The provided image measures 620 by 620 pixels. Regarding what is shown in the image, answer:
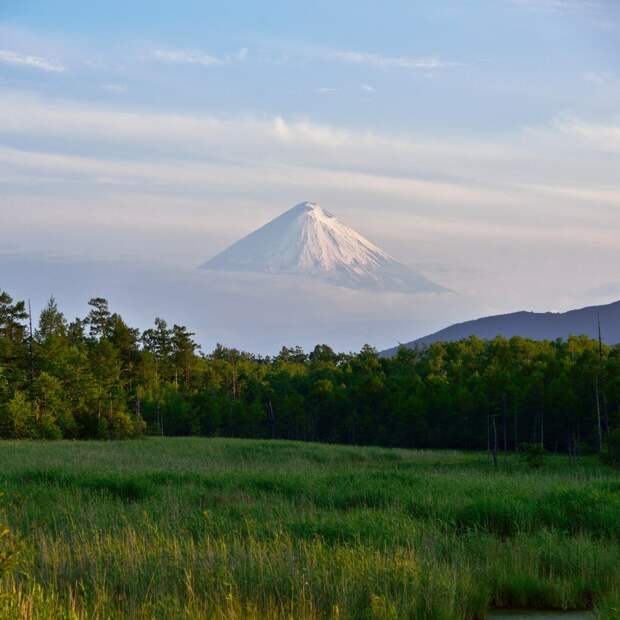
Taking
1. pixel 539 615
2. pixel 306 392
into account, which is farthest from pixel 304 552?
pixel 306 392

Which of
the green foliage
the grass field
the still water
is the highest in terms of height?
the grass field

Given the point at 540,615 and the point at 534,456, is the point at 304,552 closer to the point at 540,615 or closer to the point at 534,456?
the point at 540,615

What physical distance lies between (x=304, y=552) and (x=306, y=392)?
237 ft

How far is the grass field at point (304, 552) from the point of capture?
28.9 feet

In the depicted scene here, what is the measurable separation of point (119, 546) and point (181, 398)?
69.7 metres

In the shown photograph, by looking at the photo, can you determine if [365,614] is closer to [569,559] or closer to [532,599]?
[532,599]

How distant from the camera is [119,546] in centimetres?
1071

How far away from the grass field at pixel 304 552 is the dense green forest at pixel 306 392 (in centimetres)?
3239

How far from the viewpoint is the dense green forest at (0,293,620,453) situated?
59.2m

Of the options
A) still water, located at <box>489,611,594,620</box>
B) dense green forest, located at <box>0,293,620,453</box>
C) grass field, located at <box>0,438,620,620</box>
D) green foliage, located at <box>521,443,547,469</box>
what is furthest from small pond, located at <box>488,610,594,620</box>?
dense green forest, located at <box>0,293,620,453</box>

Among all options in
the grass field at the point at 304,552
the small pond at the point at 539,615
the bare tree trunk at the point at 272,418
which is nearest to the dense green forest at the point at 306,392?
the bare tree trunk at the point at 272,418

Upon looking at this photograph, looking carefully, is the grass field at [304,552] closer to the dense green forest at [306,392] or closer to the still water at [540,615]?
the still water at [540,615]

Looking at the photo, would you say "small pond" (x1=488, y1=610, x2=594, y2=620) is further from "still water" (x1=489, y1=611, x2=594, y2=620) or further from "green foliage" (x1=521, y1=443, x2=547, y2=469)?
"green foliage" (x1=521, y1=443, x2=547, y2=469)

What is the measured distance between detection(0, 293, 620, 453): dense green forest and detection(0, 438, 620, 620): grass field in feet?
106
